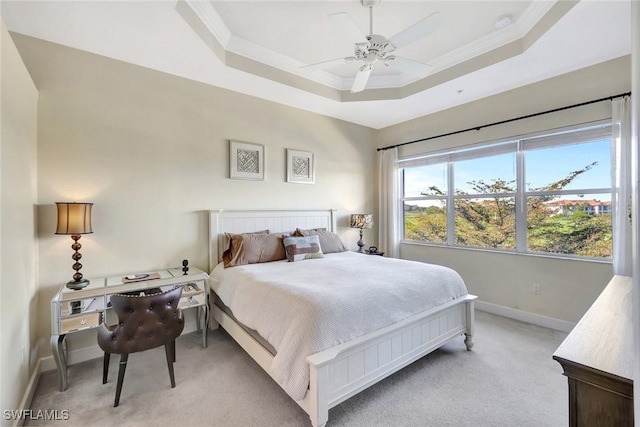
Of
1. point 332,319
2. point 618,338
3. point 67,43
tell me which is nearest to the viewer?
point 618,338

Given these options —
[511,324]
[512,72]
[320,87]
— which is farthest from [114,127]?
[511,324]

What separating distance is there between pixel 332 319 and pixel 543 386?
179 cm

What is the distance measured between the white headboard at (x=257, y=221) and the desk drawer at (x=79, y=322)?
1178 mm

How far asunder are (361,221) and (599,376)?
142 inches

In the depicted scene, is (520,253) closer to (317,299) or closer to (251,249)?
(317,299)

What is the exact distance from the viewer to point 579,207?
10.2 feet

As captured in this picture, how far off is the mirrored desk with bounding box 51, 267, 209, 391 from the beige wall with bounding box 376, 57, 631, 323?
3417mm

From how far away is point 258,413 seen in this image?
188 centimetres

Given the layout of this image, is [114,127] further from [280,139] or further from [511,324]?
[511,324]

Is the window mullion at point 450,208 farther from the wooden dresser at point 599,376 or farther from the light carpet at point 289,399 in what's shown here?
the wooden dresser at point 599,376

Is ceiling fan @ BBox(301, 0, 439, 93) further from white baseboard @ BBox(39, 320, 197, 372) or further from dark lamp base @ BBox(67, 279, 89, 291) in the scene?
white baseboard @ BBox(39, 320, 197, 372)

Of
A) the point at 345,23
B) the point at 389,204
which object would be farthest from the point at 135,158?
the point at 389,204

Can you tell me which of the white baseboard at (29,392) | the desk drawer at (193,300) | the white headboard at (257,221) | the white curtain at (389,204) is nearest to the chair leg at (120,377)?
the white baseboard at (29,392)

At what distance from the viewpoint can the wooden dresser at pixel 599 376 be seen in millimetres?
946
